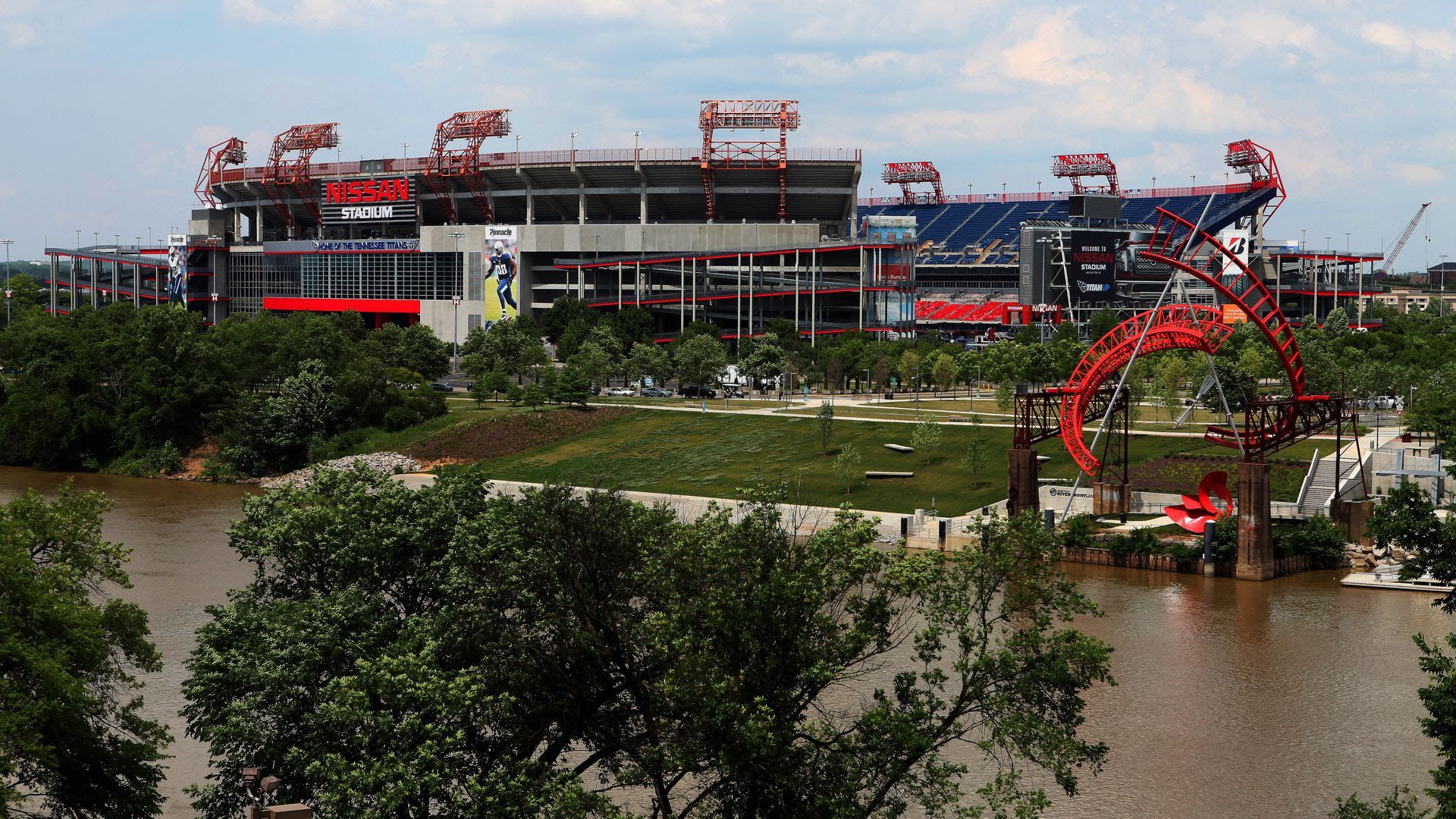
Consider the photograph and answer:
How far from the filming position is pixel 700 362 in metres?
112

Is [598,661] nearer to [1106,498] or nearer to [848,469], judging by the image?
[1106,498]

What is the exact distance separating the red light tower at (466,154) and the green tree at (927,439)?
92.3m

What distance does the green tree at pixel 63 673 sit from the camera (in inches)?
983

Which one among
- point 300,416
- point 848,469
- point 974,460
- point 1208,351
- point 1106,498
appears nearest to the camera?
point 1208,351

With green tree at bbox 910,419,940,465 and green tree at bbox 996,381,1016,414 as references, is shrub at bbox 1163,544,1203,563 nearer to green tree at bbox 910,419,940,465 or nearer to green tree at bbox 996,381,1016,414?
green tree at bbox 910,419,940,465

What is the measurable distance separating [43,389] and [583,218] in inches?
2765

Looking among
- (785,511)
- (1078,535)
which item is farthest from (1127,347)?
(785,511)

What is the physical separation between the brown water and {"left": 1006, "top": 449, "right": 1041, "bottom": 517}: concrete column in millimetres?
5008

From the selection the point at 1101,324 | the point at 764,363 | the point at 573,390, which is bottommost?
the point at 573,390

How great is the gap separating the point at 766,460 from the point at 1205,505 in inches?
1059

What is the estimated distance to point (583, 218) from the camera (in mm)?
159000

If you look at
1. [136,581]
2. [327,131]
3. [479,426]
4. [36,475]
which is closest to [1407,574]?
[136,581]

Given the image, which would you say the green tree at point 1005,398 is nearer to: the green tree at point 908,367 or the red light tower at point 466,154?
the green tree at point 908,367

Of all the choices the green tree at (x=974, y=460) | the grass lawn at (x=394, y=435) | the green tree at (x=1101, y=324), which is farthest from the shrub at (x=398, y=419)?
the green tree at (x=1101, y=324)
